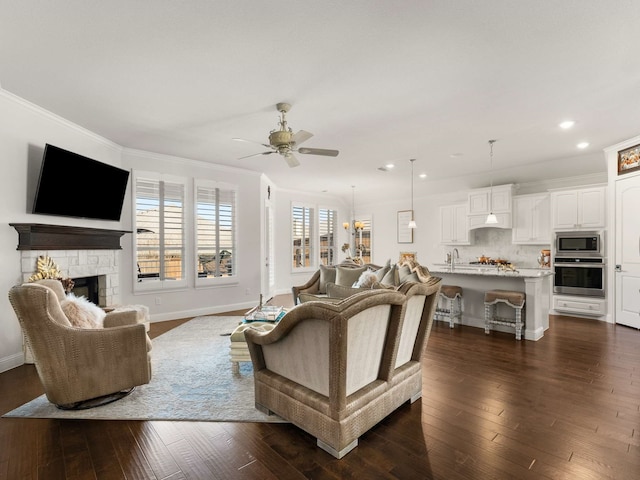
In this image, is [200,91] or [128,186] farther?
[128,186]

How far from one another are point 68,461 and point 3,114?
11.3ft

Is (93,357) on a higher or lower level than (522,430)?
higher

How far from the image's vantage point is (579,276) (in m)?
5.64

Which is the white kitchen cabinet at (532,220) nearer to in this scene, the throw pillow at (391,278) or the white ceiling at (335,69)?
the white ceiling at (335,69)

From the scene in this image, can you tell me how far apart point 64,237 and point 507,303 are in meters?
5.85

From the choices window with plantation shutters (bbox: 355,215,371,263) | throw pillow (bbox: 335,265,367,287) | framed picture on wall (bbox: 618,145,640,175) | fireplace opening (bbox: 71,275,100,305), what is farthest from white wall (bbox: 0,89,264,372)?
framed picture on wall (bbox: 618,145,640,175)

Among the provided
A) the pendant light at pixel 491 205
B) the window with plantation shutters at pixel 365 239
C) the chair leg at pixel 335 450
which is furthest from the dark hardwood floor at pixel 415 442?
the window with plantation shutters at pixel 365 239

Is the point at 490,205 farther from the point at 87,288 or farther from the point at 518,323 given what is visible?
the point at 87,288

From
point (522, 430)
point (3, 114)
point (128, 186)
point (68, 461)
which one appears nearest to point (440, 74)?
point (522, 430)

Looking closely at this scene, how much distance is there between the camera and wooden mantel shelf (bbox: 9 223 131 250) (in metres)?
3.52

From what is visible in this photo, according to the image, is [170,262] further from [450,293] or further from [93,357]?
[450,293]

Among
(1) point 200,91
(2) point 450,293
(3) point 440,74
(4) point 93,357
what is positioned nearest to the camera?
(4) point 93,357

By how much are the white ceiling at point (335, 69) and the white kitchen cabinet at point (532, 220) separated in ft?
5.47

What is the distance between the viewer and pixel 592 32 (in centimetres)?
230
